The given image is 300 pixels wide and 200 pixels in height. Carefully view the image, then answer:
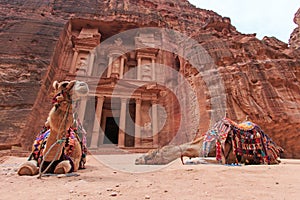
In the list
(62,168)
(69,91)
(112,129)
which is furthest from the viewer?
(112,129)

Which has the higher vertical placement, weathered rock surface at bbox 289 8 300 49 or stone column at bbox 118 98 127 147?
weathered rock surface at bbox 289 8 300 49

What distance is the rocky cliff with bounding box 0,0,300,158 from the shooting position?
9.66m

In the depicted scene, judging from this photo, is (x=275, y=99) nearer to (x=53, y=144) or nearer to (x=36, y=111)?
(x=53, y=144)

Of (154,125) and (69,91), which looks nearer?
(69,91)

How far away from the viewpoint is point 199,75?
12203 mm

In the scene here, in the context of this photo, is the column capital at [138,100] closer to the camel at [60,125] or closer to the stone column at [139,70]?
the stone column at [139,70]

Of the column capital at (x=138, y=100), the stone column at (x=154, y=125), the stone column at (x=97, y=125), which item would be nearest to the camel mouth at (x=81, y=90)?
the stone column at (x=97, y=125)

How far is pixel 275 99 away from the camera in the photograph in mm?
9977

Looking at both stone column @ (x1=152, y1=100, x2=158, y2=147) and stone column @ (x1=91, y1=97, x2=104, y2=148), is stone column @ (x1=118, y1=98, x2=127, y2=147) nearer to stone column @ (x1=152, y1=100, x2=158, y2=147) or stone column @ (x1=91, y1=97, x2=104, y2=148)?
stone column @ (x1=91, y1=97, x2=104, y2=148)

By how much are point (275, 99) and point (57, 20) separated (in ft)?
74.4

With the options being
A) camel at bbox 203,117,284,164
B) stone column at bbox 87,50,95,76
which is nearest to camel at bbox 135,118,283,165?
camel at bbox 203,117,284,164

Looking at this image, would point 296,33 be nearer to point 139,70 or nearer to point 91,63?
point 139,70

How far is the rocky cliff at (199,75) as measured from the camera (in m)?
9.66

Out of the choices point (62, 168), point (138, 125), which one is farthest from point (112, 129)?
point (62, 168)
